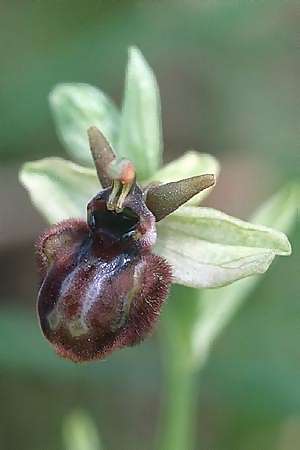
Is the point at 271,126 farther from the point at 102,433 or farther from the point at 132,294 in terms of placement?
the point at 132,294

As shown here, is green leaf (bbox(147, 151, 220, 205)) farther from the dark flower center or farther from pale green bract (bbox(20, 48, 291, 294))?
the dark flower center

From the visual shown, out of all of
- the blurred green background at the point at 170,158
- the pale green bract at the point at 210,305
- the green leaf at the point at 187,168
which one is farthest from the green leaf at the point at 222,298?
the blurred green background at the point at 170,158

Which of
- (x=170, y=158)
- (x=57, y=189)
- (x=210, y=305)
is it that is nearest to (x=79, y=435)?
(x=210, y=305)

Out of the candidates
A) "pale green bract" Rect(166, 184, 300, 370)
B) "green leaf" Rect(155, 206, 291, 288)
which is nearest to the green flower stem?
"pale green bract" Rect(166, 184, 300, 370)

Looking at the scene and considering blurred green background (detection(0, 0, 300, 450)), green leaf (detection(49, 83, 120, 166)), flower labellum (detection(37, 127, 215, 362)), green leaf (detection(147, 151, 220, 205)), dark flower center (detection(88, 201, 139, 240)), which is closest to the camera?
flower labellum (detection(37, 127, 215, 362))

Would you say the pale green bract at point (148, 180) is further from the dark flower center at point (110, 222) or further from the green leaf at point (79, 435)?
the green leaf at point (79, 435)

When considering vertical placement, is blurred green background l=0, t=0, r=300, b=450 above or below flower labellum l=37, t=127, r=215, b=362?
below
